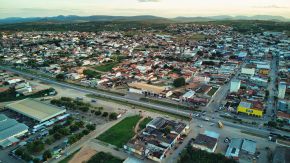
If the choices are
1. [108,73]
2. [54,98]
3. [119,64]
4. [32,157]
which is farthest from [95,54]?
[32,157]

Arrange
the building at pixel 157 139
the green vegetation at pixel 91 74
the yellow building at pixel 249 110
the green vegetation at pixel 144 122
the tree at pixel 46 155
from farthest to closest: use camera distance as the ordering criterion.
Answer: the green vegetation at pixel 91 74, the yellow building at pixel 249 110, the green vegetation at pixel 144 122, the building at pixel 157 139, the tree at pixel 46 155

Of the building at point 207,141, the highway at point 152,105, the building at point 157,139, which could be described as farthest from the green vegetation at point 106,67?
the building at point 207,141

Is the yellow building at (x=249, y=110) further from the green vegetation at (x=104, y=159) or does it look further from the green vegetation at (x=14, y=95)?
the green vegetation at (x=14, y=95)

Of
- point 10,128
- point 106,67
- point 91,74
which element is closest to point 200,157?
point 10,128

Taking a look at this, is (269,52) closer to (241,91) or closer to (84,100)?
(241,91)

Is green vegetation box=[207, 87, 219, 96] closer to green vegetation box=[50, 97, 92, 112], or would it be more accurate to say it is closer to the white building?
the white building

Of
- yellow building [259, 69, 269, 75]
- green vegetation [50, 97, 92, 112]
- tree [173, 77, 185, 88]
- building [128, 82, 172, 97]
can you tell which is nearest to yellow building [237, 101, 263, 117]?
building [128, 82, 172, 97]
